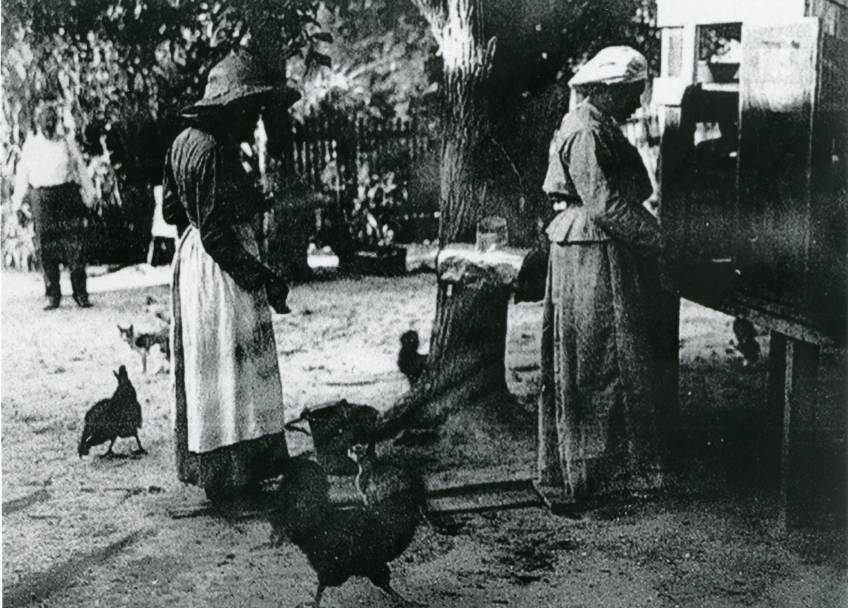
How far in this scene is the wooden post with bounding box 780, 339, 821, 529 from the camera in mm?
4285

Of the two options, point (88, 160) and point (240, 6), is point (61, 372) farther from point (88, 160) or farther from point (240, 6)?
point (240, 6)

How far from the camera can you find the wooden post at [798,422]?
429 centimetres

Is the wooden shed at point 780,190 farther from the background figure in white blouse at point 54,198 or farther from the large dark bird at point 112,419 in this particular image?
the background figure in white blouse at point 54,198

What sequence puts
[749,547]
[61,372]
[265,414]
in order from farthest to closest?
[61,372], [265,414], [749,547]

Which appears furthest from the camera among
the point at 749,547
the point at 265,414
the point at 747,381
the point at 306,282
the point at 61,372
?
the point at 747,381

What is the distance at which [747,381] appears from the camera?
6.84 m

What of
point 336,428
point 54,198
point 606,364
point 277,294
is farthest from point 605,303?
point 54,198

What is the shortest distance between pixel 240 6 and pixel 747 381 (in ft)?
13.3

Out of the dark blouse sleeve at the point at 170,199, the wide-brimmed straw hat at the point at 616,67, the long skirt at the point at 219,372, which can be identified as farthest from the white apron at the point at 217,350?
the wide-brimmed straw hat at the point at 616,67

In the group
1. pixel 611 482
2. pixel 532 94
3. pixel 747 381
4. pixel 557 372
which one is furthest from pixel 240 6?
pixel 747 381

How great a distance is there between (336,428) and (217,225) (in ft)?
3.59

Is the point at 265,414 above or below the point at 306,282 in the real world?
below

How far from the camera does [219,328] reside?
4699 millimetres

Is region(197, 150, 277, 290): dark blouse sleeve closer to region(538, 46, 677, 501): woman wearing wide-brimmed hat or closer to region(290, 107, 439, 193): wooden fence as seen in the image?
region(290, 107, 439, 193): wooden fence
